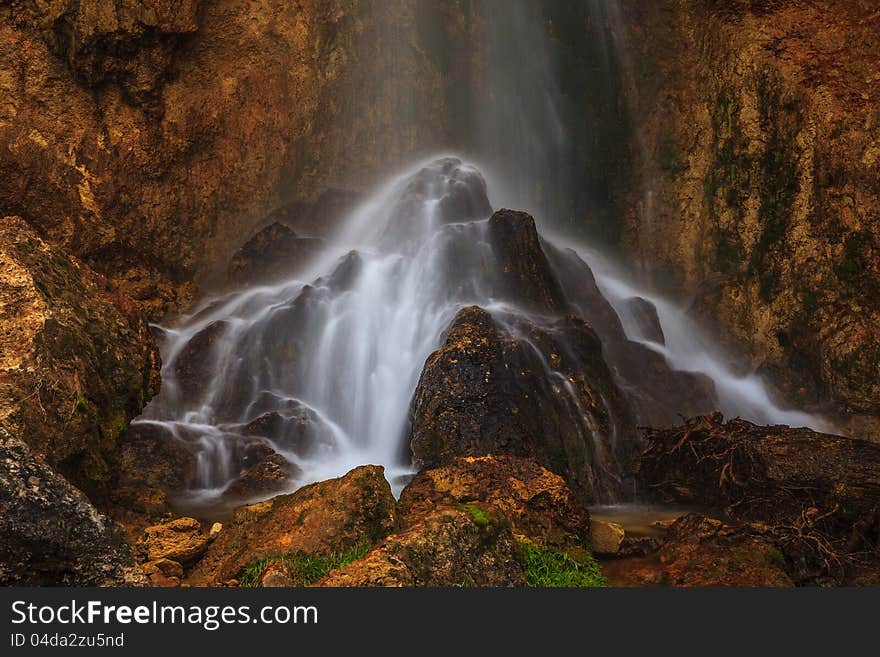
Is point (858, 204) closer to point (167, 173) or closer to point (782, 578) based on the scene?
point (782, 578)

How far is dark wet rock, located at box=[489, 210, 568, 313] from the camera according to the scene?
41.1ft

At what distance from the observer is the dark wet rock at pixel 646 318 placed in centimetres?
1523

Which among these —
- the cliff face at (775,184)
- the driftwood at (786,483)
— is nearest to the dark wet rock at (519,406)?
the driftwood at (786,483)

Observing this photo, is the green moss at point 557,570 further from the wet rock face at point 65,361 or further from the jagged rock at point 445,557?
the wet rock face at point 65,361

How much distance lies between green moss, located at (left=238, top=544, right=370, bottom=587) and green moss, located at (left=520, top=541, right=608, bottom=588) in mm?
1240

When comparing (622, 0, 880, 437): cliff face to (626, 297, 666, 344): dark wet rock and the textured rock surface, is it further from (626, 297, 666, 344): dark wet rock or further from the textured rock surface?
the textured rock surface

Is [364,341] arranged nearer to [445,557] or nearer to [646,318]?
[646,318]

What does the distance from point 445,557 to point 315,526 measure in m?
1.35

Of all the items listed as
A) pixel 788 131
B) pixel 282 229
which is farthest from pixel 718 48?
pixel 282 229

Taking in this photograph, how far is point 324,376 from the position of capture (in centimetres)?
1183

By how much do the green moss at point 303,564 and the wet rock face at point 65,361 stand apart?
1.90 m

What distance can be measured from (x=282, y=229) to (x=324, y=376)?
17.7 feet

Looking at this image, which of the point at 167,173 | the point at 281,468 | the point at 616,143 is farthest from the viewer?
the point at 616,143

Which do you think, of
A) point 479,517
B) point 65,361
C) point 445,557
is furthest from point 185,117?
point 445,557
